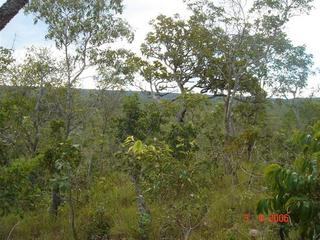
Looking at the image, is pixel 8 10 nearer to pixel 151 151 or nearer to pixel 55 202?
pixel 151 151

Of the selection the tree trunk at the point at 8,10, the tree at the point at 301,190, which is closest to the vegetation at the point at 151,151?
the tree at the point at 301,190

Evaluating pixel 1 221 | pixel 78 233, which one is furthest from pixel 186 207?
pixel 1 221

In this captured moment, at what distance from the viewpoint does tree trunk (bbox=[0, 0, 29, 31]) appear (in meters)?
3.66

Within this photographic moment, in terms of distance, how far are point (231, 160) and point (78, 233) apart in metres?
3.79

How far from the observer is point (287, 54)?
528 inches

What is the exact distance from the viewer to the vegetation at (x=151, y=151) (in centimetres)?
618

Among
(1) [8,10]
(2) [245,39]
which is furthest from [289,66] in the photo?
(1) [8,10]

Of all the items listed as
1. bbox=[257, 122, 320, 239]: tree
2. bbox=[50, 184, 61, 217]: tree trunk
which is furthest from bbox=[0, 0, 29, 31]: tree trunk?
bbox=[50, 184, 61, 217]: tree trunk

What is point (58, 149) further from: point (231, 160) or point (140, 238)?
point (231, 160)

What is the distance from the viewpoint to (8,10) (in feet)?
12.0

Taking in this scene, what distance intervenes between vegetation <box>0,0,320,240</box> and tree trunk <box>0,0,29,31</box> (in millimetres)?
2516

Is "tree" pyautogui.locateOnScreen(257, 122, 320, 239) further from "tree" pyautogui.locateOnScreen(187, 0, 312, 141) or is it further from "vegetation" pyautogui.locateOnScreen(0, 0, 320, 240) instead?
"tree" pyautogui.locateOnScreen(187, 0, 312, 141)

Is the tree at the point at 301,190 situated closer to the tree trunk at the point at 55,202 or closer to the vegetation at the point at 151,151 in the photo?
the vegetation at the point at 151,151

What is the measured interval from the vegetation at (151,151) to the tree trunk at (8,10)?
8.25 ft
